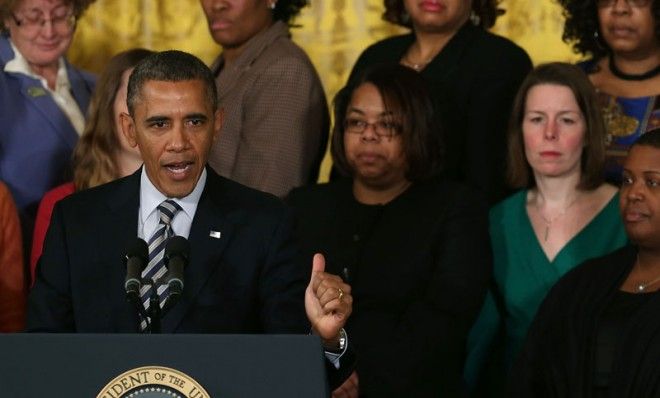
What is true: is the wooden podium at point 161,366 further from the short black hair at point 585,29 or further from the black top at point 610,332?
the short black hair at point 585,29

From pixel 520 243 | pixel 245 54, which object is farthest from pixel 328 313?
pixel 245 54

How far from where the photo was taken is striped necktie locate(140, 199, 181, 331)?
3053 mm

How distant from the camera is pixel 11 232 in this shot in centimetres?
448

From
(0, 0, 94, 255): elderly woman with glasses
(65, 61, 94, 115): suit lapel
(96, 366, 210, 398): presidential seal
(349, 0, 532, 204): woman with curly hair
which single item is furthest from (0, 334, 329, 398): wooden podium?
(65, 61, 94, 115): suit lapel

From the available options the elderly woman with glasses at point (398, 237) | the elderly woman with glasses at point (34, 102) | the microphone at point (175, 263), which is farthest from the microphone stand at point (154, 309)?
the elderly woman with glasses at point (34, 102)

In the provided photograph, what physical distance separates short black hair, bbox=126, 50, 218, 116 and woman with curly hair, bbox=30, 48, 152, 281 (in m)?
1.34

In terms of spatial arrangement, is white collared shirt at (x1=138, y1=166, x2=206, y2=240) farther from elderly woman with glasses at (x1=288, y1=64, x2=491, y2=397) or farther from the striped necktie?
elderly woman with glasses at (x1=288, y1=64, x2=491, y2=397)

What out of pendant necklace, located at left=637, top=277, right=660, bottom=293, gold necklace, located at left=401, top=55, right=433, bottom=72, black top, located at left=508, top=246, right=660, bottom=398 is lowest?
black top, located at left=508, top=246, right=660, bottom=398

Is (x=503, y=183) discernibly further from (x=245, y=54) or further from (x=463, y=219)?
(x=245, y=54)

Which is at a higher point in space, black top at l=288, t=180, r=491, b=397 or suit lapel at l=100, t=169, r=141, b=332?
suit lapel at l=100, t=169, r=141, b=332

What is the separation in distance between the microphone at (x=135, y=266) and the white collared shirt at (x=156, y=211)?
16.8 inches

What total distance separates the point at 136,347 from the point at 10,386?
0.23 m

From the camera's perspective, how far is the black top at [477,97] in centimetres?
470

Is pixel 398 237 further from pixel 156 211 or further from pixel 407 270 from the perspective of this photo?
pixel 156 211
